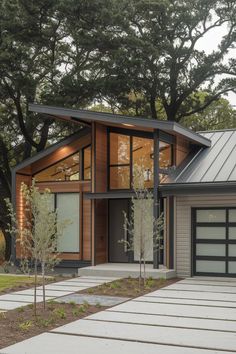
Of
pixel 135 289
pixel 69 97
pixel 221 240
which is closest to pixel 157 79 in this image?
pixel 69 97

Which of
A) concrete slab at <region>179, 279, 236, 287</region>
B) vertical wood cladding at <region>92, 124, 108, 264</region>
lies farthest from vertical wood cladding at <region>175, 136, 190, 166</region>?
concrete slab at <region>179, 279, 236, 287</region>

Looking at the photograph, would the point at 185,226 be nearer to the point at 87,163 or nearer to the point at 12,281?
the point at 87,163

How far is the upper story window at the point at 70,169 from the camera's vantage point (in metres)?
17.0

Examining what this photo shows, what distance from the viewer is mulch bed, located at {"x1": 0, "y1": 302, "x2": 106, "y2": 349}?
304 inches

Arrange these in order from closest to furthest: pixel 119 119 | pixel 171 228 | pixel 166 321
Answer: pixel 166 321, pixel 171 228, pixel 119 119

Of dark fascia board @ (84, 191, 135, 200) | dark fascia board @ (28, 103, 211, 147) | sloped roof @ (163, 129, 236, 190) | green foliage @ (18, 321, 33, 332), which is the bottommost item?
green foliage @ (18, 321, 33, 332)

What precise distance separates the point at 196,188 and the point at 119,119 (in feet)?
10.5

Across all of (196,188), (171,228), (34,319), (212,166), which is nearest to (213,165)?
(212,166)

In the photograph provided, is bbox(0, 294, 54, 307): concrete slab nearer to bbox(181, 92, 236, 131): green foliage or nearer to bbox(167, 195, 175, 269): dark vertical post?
bbox(167, 195, 175, 269): dark vertical post

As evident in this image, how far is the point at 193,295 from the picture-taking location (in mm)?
11328

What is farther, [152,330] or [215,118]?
[215,118]

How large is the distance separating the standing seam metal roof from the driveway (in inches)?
166

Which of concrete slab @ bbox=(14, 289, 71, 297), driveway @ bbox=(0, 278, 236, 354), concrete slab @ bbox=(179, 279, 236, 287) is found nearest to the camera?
driveway @ bbox=(0, 278, 236, 354)

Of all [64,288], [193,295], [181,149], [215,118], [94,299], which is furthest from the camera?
[215,118]
